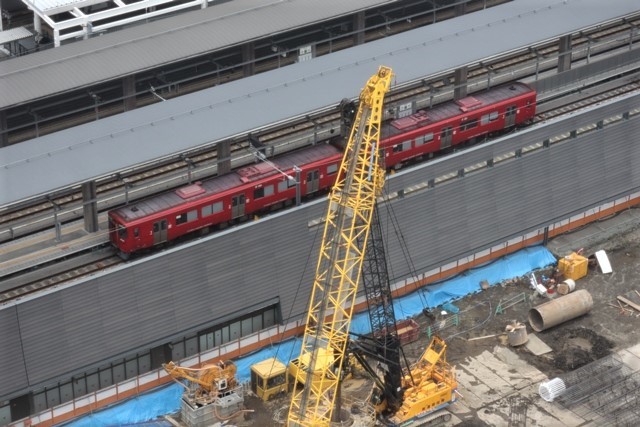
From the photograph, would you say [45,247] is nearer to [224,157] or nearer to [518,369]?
[224,157]

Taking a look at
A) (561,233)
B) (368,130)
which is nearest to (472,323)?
(561,233)

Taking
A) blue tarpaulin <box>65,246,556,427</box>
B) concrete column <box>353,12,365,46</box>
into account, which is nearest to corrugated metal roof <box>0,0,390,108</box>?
concrete column <box>353,12,365,46</box>

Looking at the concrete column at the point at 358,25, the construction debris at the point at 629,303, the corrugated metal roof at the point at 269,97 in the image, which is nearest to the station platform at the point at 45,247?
the corrugated metal roof at the point at 269,97

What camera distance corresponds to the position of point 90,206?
286ft

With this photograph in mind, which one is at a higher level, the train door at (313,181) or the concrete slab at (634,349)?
the train door at (313,181)

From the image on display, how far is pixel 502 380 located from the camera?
89000mm

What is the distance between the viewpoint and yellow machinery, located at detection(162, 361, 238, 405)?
85500mm

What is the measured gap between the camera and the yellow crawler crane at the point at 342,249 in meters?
78.6

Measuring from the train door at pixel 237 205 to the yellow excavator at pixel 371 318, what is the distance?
6.05m

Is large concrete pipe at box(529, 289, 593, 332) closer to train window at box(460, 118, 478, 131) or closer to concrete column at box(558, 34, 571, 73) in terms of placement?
train window at box(460, 118, 478, 131)

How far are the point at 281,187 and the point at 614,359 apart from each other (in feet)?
73.1

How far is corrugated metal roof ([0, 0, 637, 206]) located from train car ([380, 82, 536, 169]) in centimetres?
384

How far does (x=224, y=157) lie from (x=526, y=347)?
21473mm

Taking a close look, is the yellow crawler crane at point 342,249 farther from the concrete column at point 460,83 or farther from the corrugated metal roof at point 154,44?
the corrugated metal roof at point 154,44
